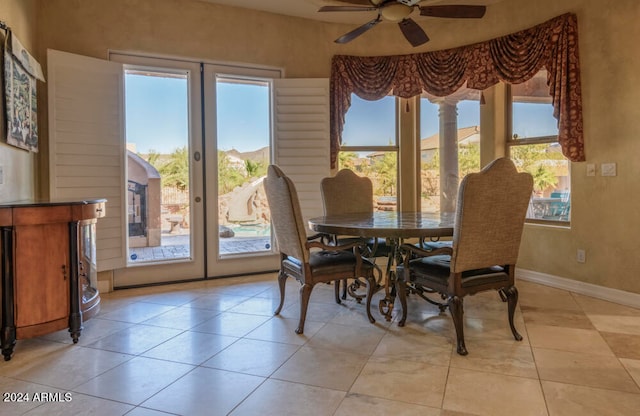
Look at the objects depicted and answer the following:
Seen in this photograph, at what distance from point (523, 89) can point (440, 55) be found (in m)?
0.95

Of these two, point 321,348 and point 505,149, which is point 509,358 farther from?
point 505,149

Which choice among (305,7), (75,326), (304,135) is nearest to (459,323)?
(75,326)

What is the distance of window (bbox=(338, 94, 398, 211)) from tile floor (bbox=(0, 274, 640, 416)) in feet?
6.43

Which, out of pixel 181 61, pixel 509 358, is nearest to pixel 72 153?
pixel 181 61

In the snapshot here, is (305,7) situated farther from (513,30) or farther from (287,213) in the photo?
(287,213)

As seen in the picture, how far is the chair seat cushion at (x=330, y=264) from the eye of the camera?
2678 mm

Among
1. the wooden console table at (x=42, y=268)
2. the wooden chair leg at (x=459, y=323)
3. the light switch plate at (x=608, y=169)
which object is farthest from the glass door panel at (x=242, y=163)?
the light switch plate at (x=608, y=169)

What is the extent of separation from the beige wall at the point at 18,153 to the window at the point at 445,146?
395 cm

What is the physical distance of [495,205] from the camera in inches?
89.7

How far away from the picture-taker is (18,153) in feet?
9.61

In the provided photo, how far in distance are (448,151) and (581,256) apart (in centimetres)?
183

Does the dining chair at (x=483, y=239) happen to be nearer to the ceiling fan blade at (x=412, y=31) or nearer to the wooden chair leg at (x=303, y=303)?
the wooden chair leg at (x=303, y=303)

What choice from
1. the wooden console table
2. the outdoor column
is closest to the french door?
the wooden console table

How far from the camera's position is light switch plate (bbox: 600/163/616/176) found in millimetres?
3301
